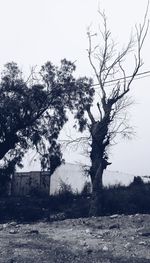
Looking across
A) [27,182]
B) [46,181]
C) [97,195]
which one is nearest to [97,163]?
[97,195]

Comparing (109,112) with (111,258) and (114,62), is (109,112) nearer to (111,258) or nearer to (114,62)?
(114,62)

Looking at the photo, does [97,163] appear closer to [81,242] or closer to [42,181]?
[81,242]

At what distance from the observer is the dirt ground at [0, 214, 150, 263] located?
9172mm

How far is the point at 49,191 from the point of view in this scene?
33.6m

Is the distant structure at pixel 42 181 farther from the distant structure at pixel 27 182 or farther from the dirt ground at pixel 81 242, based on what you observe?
the dirt ground at pixel 81 242

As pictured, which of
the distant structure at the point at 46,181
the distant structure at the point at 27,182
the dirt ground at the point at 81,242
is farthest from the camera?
the distant structure at the point at 27,182

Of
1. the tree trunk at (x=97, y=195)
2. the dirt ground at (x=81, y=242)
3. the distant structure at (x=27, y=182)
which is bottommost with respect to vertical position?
the dirt ground at (x=81, y=242)

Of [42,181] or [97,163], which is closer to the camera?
[97,163]

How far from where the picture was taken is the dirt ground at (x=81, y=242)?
9.17 metres

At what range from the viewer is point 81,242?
10.9 metres

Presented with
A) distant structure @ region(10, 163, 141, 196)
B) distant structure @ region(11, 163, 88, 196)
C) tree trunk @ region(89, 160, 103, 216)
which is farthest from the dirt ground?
distant structure @ region(11, 163, 88, 196)

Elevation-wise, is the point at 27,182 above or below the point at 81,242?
above

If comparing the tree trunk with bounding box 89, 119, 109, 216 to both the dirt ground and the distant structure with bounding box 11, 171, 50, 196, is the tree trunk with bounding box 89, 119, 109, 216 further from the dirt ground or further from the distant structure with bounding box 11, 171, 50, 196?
the distant structure with bounding box 11, 171, 50, 196

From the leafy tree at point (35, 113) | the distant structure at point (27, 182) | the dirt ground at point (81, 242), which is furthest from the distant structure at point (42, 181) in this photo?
the dirt ground at point (81, 242)
